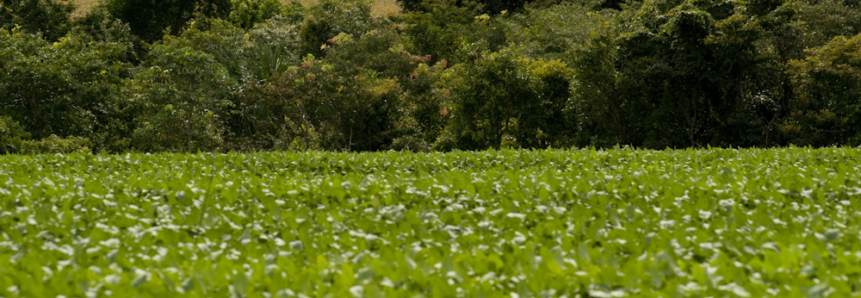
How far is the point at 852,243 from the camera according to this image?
346 centimetres

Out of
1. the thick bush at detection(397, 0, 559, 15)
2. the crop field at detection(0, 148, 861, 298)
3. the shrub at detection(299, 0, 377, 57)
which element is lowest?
the crop field at detection(0, 148, 861, 298)

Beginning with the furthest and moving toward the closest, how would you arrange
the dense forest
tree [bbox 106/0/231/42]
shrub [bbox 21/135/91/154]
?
tree [bbox 106/0/231/42]
the dense forest
shrub [bbox 21/135/91/154]

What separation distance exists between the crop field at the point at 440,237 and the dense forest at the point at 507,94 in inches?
491

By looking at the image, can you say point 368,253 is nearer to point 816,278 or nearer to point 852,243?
point 816,278

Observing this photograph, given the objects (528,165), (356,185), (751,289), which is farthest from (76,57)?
(751,289)

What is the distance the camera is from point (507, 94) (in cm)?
1934

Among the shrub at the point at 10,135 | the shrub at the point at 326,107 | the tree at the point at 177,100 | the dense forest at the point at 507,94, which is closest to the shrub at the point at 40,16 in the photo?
the dense forest at the point at 507,94

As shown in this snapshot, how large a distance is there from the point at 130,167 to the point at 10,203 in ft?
12.0

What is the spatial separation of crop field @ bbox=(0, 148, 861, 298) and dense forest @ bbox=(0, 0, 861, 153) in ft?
40.9

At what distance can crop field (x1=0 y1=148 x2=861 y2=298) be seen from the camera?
281 cm

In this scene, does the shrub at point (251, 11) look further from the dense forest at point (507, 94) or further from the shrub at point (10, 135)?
the shrub at point (10, 135)

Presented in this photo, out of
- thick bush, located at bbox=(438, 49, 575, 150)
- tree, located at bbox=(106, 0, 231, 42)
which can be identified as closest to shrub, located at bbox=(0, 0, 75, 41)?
tree, located at bbox=(106, 0, 231, 42)

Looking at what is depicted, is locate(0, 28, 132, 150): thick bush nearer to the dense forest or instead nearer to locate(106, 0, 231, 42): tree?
the dense forest

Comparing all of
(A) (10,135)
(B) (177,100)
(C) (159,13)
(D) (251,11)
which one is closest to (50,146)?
(A) (10,135)
